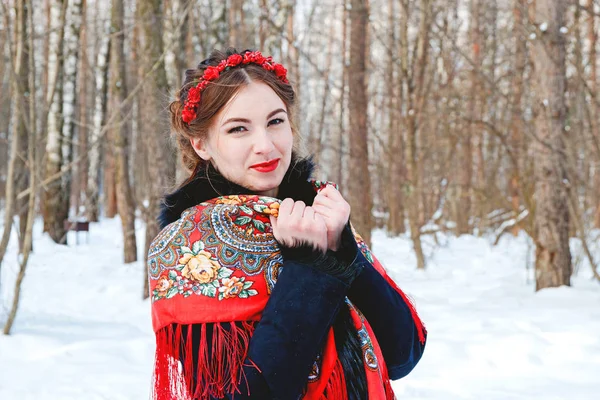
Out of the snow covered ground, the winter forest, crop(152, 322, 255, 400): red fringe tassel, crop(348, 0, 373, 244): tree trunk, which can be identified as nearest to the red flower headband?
the winter forest

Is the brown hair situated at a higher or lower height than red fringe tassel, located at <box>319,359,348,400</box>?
higher

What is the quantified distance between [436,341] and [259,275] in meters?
3.51

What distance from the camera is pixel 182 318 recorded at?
1.11 metres

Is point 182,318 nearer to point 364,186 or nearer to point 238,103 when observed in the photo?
point 238,103

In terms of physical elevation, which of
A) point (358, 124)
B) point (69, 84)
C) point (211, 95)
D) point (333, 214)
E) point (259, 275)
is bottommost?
point (259, 275)

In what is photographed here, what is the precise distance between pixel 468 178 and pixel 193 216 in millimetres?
12863

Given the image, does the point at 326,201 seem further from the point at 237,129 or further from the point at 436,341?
the point at 436,341

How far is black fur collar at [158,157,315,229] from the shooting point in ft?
4.23

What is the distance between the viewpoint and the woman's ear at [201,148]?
1.33 metres

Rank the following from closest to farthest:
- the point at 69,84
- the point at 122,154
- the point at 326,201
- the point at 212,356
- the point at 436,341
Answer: the point at 212,356 < the point at 326,201 < the point at 436,341 < the point at 122,154 < the point at 69,84

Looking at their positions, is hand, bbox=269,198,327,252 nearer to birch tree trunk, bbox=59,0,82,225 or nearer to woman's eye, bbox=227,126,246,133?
woman's eye, bbox=227,126,246,133

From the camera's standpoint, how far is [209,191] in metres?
1.29

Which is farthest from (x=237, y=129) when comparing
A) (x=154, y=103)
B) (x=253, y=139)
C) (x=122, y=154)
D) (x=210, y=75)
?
(x=122, y=154)

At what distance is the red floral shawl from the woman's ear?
13 centimetres
